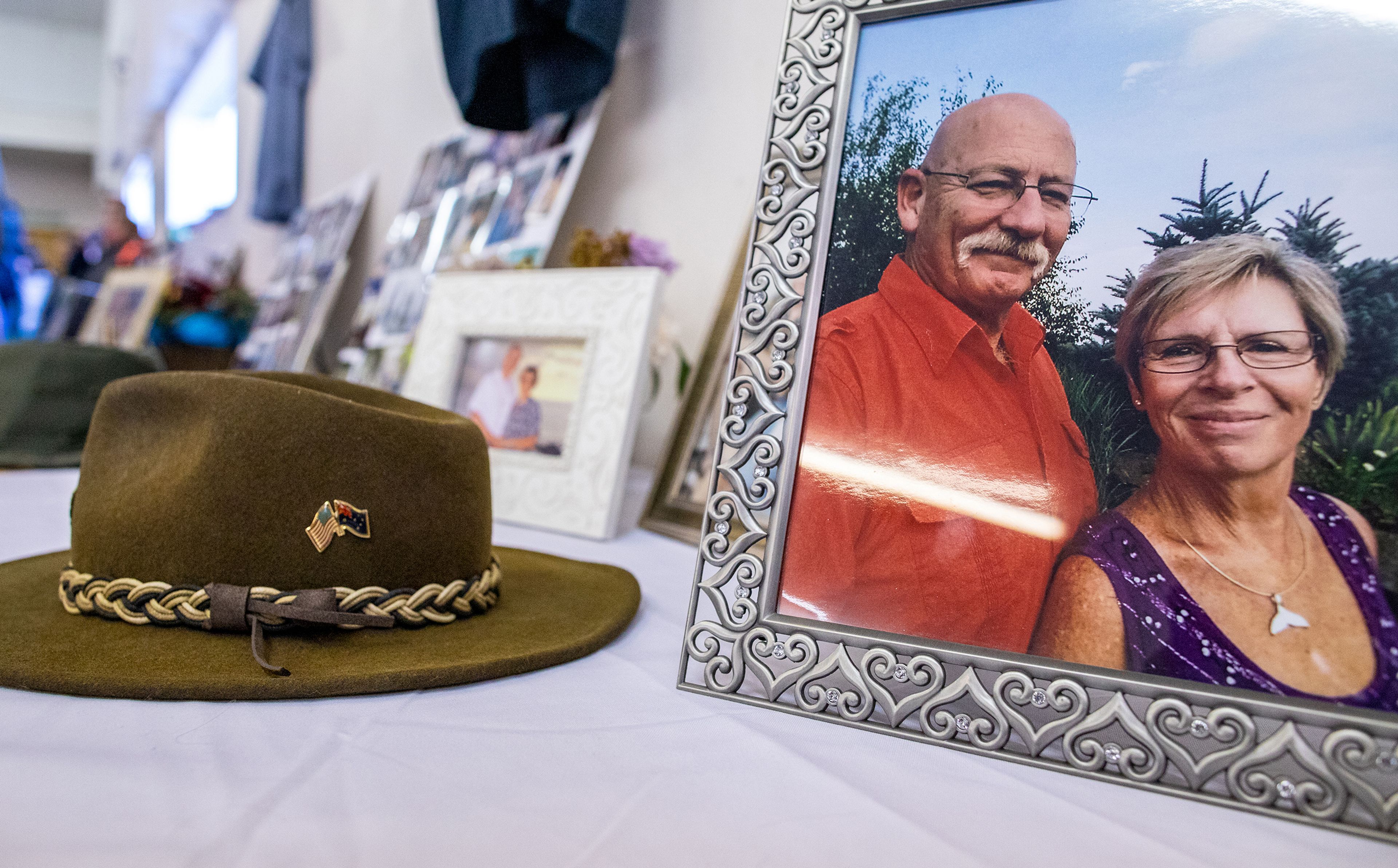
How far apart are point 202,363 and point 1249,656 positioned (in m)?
2.49

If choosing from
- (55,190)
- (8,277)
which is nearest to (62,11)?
(55,190)

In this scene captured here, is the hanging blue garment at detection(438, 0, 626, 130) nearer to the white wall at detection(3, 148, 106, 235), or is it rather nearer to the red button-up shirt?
the red button-up shirt

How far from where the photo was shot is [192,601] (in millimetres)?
586

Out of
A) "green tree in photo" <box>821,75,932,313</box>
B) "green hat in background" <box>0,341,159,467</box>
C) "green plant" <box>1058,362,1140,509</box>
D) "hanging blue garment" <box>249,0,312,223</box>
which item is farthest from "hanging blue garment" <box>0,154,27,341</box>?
"green plant" <box>1058,362,1140,509</box>

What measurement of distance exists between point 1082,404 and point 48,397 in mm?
1798

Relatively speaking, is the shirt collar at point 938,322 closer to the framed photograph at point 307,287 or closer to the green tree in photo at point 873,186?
the green tree in photo at point 873,186

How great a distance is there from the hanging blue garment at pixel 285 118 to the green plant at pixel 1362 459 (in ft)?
9.96

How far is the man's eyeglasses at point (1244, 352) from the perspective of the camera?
47 centimetres

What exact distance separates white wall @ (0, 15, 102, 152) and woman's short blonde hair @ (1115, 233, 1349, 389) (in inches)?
404

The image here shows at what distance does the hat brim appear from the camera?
1.68 ft

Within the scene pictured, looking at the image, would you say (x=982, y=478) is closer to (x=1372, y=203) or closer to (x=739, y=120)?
(x=1372, y=203)

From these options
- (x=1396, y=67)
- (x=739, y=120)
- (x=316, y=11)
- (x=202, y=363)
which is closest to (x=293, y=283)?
(x=202, y=363)

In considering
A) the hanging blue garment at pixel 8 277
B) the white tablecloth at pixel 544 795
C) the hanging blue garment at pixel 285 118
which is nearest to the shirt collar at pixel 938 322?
the white tablecloth at pixel 544 795

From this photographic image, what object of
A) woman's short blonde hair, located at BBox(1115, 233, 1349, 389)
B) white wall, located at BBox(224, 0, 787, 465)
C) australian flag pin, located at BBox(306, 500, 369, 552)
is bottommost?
australian flag pin, located at BBox(306, 500, 369, 552)
